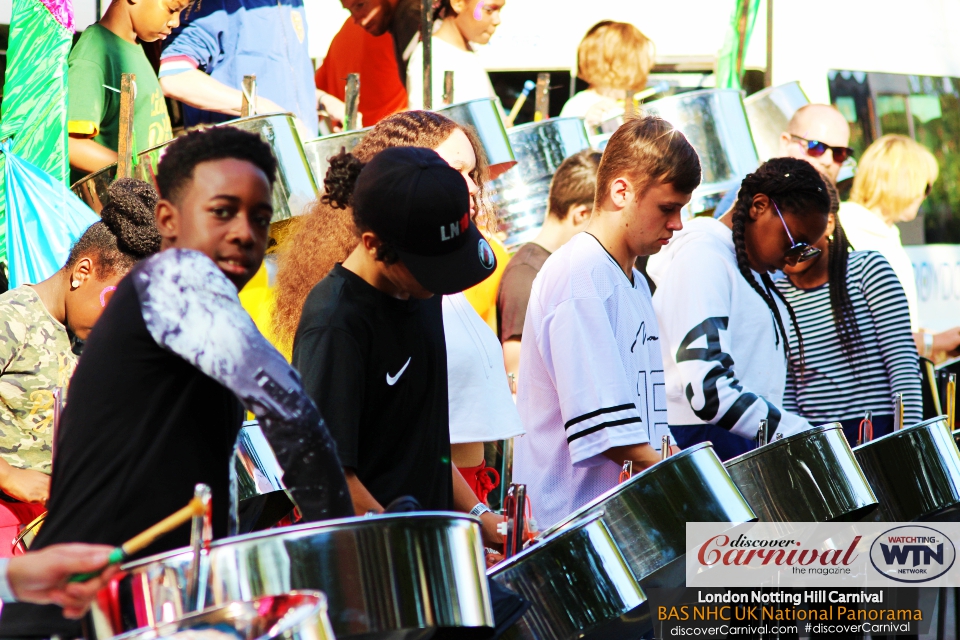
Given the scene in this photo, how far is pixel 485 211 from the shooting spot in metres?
2.19

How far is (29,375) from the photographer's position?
2092mm

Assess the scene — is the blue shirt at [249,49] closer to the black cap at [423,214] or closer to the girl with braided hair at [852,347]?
the girl with braided hair at [852,347]

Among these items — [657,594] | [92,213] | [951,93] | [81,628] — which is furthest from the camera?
[951,93]

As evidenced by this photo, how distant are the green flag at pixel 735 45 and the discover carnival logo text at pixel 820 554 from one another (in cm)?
286

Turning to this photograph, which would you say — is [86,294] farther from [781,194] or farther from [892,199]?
[892,199]

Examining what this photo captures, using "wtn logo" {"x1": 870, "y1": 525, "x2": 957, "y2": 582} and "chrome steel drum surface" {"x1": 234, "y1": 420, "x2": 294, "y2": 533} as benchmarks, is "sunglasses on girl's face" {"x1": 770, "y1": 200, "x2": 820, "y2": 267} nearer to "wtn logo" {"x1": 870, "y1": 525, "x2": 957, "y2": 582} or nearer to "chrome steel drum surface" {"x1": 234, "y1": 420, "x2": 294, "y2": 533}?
"wtn logo" {"x1": 870, "y1": 525, "x2": 957, "y2": 582}

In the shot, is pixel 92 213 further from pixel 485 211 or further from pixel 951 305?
pixel 951 305

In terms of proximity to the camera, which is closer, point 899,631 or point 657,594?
point 657,594

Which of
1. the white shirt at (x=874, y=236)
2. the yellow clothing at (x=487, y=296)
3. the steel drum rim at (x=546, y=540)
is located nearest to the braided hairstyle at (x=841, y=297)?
the yellow clothing at (x=487, y=296)

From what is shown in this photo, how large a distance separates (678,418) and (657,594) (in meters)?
0.70

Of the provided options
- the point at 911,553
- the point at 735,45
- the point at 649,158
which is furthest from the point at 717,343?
the point at 735,45

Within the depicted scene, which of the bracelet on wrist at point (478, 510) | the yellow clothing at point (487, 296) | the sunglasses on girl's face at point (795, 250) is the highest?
the sunglasses on girl's face at point (795, 250)

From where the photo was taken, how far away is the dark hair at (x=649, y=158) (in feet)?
6.81

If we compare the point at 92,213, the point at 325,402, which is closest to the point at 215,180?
the point at 325,402
